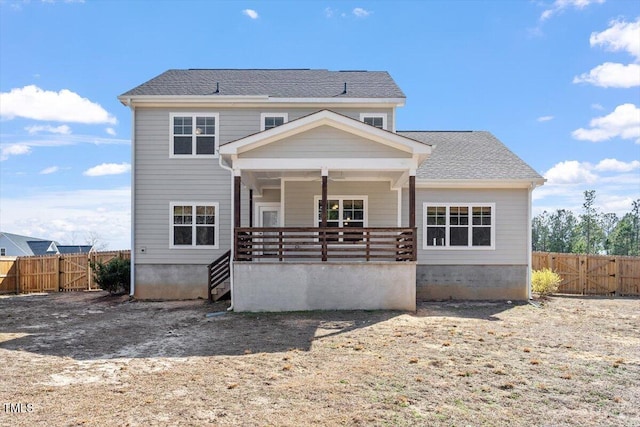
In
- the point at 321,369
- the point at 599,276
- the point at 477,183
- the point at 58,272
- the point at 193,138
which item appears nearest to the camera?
the point at 321,369

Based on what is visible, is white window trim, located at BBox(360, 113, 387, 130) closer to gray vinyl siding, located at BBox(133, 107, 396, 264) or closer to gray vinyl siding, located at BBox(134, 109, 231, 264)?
gray vinyl siding, located at BBox(133, 107, 396, 264)

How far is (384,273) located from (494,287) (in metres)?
5.07

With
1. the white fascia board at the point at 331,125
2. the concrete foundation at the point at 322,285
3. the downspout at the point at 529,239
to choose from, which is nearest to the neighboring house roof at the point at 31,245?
the concrete foundation at the point at 322,285

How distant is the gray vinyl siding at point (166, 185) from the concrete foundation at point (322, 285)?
3456 mm

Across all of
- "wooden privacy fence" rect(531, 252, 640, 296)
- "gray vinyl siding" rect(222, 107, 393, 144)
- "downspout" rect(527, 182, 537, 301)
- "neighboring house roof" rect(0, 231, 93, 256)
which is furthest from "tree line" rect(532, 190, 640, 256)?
"neighboring house roof" rect(0, 231, 93, 256)

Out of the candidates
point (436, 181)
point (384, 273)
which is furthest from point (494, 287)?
point (384, 273)

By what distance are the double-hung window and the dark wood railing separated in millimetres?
3120

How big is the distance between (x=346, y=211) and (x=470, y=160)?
16.7 feet

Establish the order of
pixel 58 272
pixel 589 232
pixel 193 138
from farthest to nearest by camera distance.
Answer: pixel 589 232
pixel 58 272
pixel 193 138

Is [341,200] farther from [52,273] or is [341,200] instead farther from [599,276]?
[52,273]

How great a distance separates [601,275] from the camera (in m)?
16.4

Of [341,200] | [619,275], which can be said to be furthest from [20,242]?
[619,275]

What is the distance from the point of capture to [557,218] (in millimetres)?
53281

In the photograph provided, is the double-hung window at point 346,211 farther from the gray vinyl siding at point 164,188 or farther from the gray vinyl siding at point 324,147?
the gray vinyl siding at point 164,188
